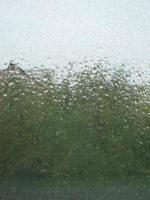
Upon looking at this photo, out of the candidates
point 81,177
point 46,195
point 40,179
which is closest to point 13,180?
point 40,179

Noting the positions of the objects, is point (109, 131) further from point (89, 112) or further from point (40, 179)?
point (40, 179)

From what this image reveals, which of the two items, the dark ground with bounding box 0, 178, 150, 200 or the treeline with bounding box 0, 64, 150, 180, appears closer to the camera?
the dark ground with bounding box 0, 178, 150, 200

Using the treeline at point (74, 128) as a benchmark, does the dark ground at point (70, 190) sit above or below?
below

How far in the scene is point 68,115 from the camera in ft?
48.8

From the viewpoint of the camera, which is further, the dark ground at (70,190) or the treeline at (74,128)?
the treeline at (74,128)

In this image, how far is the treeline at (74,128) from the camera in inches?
549

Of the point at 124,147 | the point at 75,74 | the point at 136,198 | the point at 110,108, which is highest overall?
the point at 75,74

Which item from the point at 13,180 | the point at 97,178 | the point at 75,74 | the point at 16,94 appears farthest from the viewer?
the point at 75,74

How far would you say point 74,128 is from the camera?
1452 centimetres

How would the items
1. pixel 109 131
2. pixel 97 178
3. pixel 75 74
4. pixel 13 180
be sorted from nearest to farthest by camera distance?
pixel 13 180 < pixel 97 178 < pixel 109 131 < pixel 75 74

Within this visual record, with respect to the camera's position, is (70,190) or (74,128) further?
(74,128)

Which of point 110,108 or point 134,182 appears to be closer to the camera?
point 134,182

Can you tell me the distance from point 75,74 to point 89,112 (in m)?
1.58

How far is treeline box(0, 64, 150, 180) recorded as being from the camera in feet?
45.8
